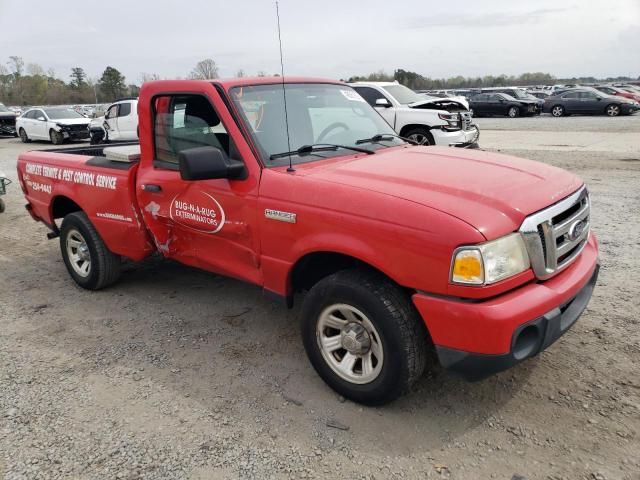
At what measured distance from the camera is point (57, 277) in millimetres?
5395

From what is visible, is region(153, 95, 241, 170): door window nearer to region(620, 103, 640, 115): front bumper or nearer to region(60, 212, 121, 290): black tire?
region(60, 212, 121, 290): black tire

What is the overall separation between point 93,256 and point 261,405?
2.57 meters

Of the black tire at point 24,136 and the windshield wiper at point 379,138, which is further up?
the windshield wiper at point 379,138

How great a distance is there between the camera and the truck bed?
165 inches

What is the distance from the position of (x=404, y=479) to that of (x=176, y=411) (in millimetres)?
1414

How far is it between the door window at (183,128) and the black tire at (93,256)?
1.26 m

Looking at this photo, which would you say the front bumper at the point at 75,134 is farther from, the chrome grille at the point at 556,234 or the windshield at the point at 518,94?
the windshield at the point at 518,94

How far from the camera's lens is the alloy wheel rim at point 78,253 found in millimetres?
4875

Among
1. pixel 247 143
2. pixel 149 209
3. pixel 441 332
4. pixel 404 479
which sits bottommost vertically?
pixel 404 479

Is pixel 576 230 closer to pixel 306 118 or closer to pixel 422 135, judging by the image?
pixel 306 118

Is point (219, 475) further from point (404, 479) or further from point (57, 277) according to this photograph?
point (57, 277)

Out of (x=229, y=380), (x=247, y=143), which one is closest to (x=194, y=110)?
(x=247, y=143)

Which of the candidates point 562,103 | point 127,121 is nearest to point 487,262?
point 127,121

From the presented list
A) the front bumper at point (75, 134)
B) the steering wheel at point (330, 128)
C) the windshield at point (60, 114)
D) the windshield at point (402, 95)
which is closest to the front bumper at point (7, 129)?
the windshield at point (60, 114)
